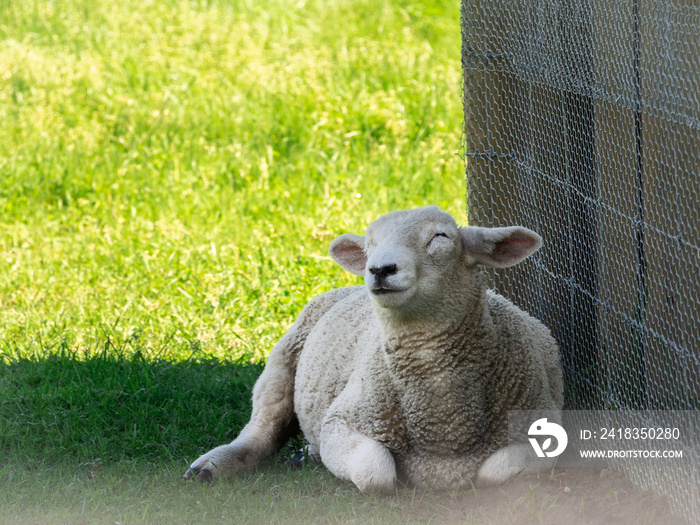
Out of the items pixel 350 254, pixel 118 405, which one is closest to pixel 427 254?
pixel 350 254

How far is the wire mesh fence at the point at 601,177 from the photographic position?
333 cm

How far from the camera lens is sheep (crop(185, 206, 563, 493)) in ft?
11.4

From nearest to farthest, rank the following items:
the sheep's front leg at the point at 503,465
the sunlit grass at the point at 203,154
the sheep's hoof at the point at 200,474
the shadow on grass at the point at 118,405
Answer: the sheep's front leg at the point at 503,465
the sheep's hoof at the point at 200,474
the shadow on grass at the point at 118,405
the sunlit grass at the point at 203,154

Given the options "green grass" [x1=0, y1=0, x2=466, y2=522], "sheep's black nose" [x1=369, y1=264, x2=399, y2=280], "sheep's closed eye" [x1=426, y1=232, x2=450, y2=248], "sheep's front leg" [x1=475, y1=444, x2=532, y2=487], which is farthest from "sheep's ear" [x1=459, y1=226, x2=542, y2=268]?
"green grass" [x1=0, y1=0, x2=466, y2=522]

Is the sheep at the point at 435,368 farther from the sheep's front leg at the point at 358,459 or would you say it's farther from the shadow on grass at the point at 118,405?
the shadow on grass at the point at 118,405

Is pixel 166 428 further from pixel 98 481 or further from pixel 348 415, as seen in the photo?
pixel 348 415

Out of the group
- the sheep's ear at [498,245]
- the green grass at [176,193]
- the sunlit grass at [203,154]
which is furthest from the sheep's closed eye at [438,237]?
the sunlit grass at [203,154]

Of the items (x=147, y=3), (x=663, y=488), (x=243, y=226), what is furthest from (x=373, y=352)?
(x=147, y=3)

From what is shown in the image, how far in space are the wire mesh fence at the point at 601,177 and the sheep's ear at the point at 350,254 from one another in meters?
0.94

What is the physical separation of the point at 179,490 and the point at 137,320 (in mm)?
2219

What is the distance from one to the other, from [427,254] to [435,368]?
43 centimetres

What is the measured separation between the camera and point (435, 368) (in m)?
3.54

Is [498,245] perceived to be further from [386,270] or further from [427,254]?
[386,270]

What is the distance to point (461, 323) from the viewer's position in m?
3.55
